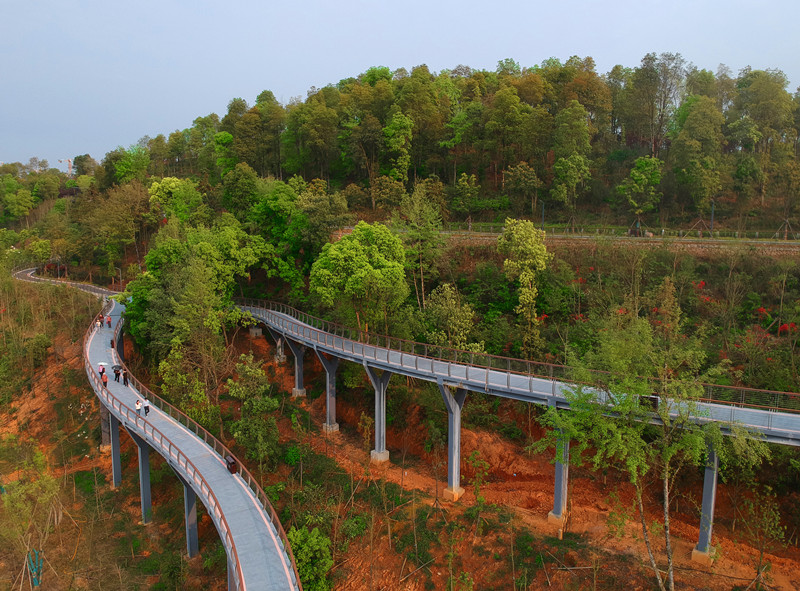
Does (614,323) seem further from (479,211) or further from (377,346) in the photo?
(479,211)

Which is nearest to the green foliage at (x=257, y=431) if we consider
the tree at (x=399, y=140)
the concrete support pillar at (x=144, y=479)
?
the concrete support pillar at (x=144, y=479)

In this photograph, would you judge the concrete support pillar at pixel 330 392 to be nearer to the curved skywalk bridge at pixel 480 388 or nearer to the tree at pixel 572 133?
the curved skywalk bridge at pixel 480 388

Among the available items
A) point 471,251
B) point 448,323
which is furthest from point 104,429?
point 471,251

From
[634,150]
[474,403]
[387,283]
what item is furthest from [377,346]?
[634,150]

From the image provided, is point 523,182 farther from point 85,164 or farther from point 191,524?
point 85,164

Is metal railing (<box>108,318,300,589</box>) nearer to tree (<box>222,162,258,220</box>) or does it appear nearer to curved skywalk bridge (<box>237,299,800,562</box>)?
curved skywalk bridge (<box>237,299,800,562</box>)

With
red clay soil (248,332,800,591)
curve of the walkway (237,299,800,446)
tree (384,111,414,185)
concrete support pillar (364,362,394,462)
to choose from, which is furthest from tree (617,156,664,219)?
concrete support pillar (364,362,394,462)
